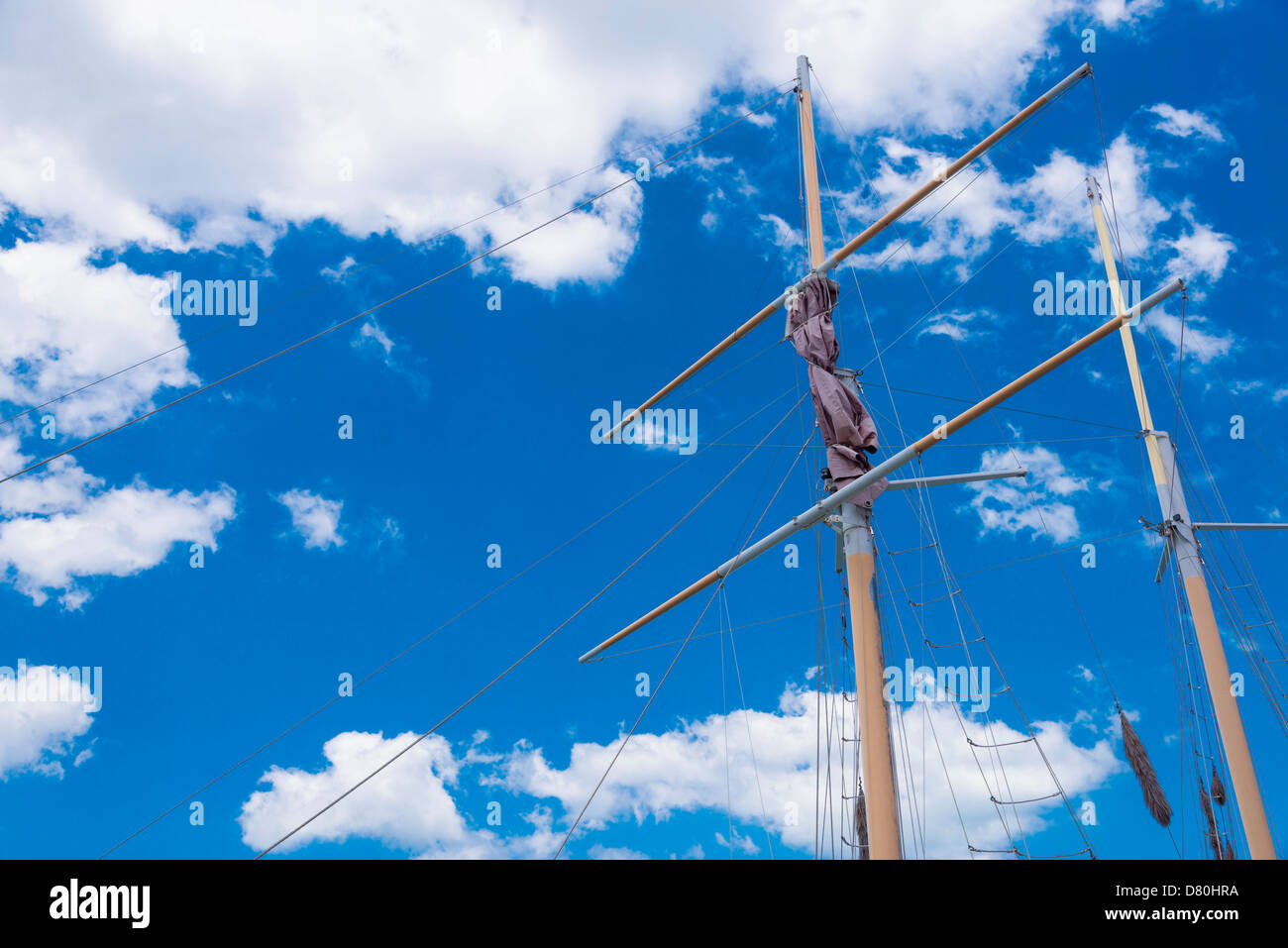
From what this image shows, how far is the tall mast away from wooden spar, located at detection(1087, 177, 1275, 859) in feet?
21.5

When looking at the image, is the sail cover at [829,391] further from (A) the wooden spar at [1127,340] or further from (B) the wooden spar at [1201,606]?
(A) the wooden spar at [1127,340]

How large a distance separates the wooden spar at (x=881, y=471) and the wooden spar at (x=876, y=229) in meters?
5.02

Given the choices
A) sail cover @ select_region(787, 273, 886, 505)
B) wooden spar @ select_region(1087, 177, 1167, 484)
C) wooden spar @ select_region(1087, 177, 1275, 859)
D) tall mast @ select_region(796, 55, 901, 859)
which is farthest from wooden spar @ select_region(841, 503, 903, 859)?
wooden spar @ select_region(1087, 177, 1167, 484)

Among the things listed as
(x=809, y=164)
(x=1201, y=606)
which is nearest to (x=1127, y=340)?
(x=1201, y=606)

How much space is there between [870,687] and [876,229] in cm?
1131

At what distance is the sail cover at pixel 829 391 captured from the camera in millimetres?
A: 20016

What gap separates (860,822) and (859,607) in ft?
18.8

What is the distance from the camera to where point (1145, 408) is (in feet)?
97.1

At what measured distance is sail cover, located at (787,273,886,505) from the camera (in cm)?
2002

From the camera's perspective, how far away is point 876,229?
21984mm
